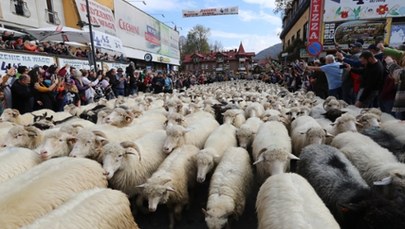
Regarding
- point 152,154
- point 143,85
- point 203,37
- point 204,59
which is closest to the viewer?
point 152,154

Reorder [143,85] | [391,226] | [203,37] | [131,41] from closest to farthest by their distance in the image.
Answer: [391,226], [143,85], [131,41], [203,37]

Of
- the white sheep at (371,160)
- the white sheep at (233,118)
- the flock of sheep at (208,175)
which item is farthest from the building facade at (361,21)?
the white sheep at (371,160)

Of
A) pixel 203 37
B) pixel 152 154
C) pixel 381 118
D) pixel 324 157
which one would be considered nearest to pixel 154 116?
pixel 152 154

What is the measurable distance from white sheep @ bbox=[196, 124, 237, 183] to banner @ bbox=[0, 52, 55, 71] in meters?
7.14

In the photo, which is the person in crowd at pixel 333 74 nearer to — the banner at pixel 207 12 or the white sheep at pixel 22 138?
the white sheep at pixel 22 138

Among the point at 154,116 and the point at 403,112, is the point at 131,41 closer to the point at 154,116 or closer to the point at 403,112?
the point at 154,116

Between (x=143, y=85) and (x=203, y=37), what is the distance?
62.4 metres

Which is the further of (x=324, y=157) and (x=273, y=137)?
(x=273, y=137)

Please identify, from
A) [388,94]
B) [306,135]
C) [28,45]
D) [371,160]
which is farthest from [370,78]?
[28,45]

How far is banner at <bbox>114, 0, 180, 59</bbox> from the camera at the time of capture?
25516mm

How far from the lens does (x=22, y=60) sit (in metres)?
8.66

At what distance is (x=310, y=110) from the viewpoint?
5.73 metres

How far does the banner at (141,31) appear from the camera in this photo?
2552cm

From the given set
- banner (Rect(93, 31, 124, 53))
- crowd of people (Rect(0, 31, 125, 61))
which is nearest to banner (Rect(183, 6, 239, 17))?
banner (Rect(93, 31, 124, 53))
